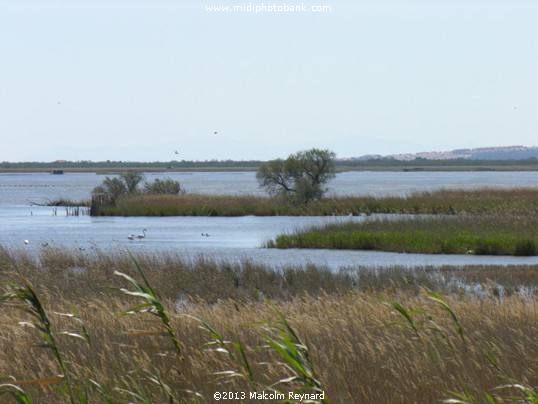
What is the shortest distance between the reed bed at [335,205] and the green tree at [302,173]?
1.40 metres

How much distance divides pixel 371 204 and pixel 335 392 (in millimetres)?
47312

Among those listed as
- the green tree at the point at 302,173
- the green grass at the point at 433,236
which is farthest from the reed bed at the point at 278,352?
the green tree at the point at 302,173

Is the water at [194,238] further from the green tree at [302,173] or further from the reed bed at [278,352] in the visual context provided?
the reed bed at [278,352]

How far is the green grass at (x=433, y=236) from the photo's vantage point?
30.9 metres

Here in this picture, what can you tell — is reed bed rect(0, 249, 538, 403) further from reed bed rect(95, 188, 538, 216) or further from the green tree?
the green tree

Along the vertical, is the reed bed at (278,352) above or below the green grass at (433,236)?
above

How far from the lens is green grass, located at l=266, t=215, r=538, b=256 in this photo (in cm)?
3089

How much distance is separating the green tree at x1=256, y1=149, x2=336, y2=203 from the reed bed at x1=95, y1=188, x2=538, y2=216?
1.40 meters

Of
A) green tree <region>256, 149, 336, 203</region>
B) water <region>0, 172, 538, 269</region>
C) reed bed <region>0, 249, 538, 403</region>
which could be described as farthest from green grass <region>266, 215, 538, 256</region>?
green tree <region>256, 149, 336, 203</region>

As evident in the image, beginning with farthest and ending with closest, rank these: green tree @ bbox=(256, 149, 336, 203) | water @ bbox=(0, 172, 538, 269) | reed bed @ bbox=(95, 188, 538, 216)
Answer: green tree @ bbox=(256, 149, 336, 203) < reed bed @ bbox=(95, 188, 538, 216) < water @ bbox=(0, 172, 538, 269)

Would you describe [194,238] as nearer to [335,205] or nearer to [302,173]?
[335,205]

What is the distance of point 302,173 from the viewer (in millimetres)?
60656

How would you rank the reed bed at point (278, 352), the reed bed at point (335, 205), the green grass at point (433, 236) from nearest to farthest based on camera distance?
the reed bed at point (278, 352)
the green grass at point (433, 236)
the reed bed at point (335, 205)

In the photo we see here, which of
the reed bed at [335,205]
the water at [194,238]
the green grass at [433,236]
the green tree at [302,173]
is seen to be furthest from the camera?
the green tree at [302,173]
